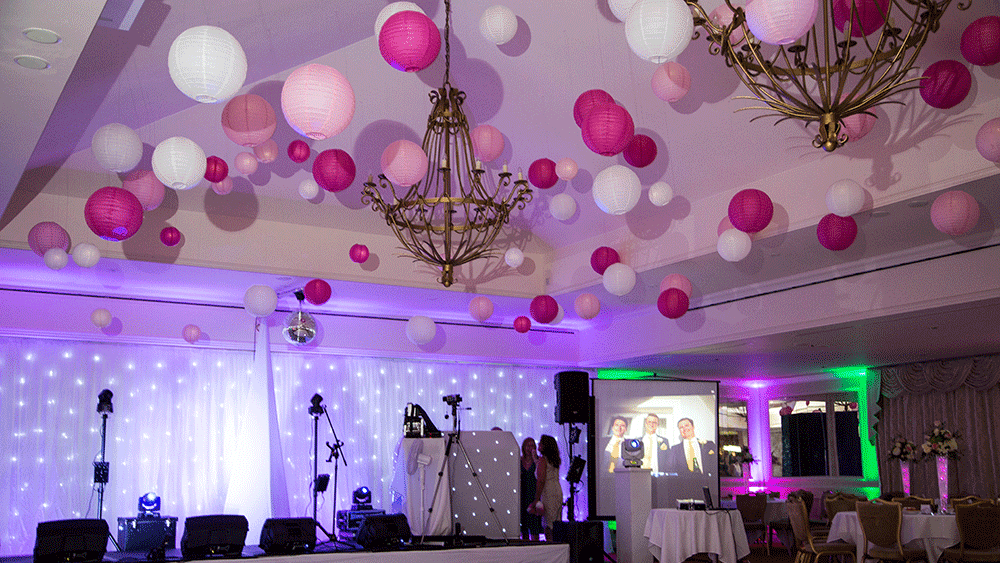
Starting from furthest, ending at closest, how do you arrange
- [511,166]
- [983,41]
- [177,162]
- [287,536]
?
[511,166] < [287,536] < [177,162] < [983,41]

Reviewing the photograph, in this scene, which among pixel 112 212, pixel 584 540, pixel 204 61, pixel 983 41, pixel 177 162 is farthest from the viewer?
pixel 584 540

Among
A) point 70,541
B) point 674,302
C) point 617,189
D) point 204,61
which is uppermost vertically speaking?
point 204,61

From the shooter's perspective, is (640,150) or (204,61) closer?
(204,61)

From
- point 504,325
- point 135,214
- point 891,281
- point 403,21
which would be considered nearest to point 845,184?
point 891,281

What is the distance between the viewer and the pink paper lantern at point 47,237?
238 inches

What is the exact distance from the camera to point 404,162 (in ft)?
15.5

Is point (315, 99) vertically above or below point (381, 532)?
above

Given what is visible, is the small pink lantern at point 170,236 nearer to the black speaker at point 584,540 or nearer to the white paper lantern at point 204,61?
the white paper lantern at point 204,61

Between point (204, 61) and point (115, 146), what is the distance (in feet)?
5.51

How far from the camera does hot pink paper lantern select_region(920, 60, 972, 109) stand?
4121 millimetres

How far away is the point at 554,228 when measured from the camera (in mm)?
8852

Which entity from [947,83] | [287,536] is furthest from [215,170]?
[947,83]

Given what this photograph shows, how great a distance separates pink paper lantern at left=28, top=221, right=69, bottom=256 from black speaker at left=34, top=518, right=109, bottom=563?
2.19m

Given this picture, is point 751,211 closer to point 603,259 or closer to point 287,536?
point 603,259
